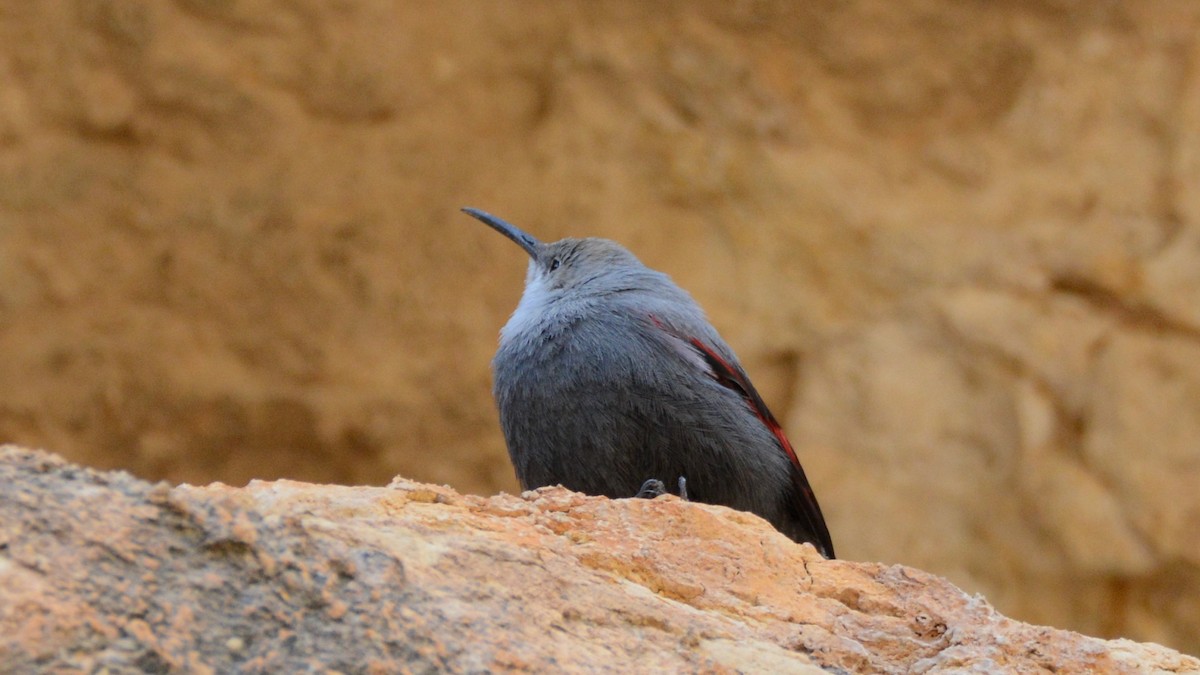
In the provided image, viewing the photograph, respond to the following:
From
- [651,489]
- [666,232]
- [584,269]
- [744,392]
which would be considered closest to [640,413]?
[651,489]

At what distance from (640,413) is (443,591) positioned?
170 centimetres

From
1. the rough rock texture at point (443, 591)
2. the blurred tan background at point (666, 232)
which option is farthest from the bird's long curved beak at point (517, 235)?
the rough rock texture at point (443, 591)

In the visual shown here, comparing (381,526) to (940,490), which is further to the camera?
(940,490)

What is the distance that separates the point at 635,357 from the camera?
392cm

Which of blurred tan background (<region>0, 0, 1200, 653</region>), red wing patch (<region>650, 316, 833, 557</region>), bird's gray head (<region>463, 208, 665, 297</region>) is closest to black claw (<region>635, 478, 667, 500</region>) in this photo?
red wing patch (<region>650, 316, 833, 557</region>)

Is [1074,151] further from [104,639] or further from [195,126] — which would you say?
[104,639]

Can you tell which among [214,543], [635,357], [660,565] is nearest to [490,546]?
[660,565]

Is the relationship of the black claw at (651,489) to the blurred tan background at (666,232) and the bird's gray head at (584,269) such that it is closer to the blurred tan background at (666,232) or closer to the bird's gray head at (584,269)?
the bird's gray head at (584,269)

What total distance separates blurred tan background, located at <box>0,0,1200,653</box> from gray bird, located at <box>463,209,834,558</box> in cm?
262

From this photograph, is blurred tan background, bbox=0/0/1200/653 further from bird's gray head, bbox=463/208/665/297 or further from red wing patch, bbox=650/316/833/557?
red wing patch, bbox=650/316/833/557

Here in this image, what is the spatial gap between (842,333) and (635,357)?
10.0ft

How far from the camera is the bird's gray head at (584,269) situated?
14.9ft

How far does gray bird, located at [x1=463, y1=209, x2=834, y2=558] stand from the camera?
12.5ft

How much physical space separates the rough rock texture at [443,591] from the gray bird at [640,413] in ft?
2.84
